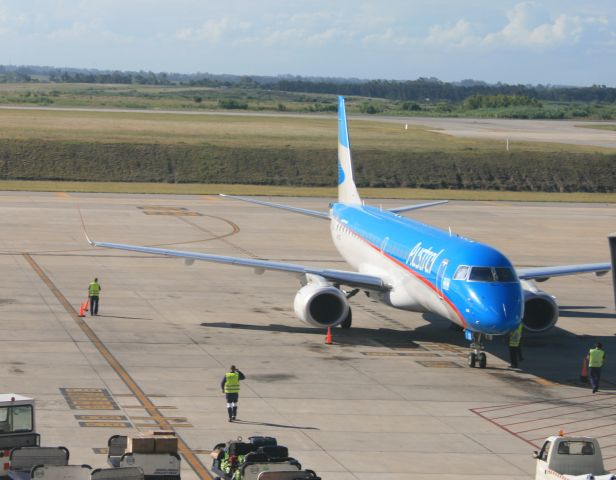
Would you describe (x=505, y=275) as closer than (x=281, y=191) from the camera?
Yes

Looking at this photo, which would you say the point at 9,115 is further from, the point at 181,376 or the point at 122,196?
the point at 181,376

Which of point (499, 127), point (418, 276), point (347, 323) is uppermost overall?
point (499, 127)

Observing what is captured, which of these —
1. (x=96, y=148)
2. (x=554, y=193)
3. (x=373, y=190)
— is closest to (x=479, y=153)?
(x=554, y=193)

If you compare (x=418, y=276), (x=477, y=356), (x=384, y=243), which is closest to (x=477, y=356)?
(x=477, y=356)

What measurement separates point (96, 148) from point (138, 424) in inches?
3201

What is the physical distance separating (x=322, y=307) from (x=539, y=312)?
793 cm

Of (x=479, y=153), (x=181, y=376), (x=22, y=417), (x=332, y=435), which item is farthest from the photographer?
(x=479, y=153)

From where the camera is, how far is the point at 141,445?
74.6 feet

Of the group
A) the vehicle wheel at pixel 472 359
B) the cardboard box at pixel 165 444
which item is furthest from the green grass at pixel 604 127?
the cardboard box at pixel 165 444

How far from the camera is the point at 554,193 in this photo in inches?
4269

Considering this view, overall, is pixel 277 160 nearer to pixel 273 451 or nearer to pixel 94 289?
pixel 94 289

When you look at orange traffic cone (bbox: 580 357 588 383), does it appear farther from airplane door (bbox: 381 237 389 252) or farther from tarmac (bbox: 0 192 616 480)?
airplane door (bbox: 381 237 389 252)

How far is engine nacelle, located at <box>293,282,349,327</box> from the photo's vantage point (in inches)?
1623

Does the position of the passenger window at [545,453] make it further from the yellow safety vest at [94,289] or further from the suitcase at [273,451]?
the yellow safety vest at [94,289]
